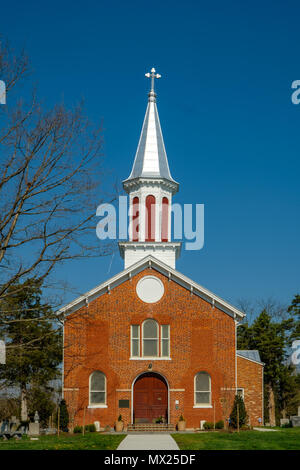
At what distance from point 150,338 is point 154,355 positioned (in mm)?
956

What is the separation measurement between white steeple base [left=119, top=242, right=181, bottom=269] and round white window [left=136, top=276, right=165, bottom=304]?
15.6 feet

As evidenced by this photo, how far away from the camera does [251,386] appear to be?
37500 millimetres

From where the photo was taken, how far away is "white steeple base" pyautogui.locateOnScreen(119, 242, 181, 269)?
137ft

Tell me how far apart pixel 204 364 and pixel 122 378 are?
4566 mm

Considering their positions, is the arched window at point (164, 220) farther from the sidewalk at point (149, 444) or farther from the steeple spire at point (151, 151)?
the sidewalk at point (149, 444)

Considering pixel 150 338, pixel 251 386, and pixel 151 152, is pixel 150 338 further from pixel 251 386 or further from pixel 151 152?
pixel 151 152

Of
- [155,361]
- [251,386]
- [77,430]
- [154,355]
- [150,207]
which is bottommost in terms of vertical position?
[77,430]

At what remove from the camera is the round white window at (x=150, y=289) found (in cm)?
3697

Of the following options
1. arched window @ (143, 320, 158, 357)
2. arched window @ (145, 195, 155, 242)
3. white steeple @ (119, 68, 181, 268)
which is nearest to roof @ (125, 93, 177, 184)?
white steeple @ (119, 68, 181, 268)

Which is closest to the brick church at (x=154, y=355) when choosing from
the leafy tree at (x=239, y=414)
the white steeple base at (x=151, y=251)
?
the leafy tree at (x=239, y=414)

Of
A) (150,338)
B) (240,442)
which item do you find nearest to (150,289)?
(150,338)

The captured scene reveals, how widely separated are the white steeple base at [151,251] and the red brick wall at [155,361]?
473cm
